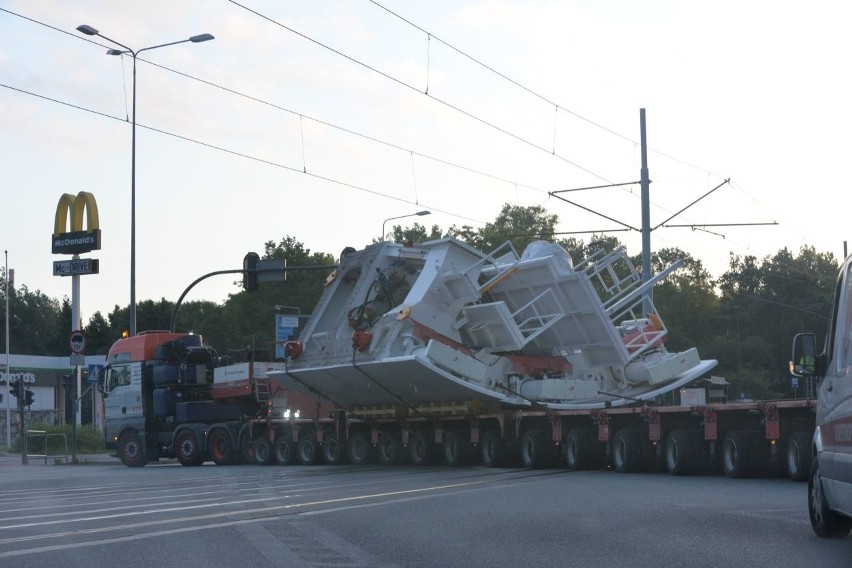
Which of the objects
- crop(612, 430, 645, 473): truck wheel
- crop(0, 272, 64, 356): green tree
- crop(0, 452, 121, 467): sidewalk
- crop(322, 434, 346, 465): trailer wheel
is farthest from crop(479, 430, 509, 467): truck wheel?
crop(0, 272, 64, 356): green tree

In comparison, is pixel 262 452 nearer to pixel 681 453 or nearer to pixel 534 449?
pixel 534 449

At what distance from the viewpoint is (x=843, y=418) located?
941 cm

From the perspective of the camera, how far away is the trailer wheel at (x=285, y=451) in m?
29.1

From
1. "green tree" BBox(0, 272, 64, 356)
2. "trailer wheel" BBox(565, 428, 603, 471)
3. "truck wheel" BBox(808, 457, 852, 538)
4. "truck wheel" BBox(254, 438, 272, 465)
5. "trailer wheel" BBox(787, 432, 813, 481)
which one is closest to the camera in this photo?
"truck wheel" BBox(808, 457, 852, 538)

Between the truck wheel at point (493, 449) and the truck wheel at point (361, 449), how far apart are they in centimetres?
380

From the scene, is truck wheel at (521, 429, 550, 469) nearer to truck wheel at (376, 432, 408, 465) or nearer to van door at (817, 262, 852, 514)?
truck wheel at (376, 432, 408, 465)

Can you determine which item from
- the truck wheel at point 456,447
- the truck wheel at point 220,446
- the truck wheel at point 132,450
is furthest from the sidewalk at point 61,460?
the truck wheel at point 456,447

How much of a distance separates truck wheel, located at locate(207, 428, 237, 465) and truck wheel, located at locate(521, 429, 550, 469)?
10533mm

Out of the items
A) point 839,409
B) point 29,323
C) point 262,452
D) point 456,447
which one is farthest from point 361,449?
point 29,323

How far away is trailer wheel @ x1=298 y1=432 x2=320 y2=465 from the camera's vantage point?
28.5 m

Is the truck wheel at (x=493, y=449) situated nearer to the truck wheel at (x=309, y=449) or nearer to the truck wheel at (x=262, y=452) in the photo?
the truck wheel at (x=309, y=449)

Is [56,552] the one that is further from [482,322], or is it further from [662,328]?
[662,328]

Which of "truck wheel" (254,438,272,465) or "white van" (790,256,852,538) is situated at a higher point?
"white van" (790,256,852,538)

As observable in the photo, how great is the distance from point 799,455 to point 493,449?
742 cm
